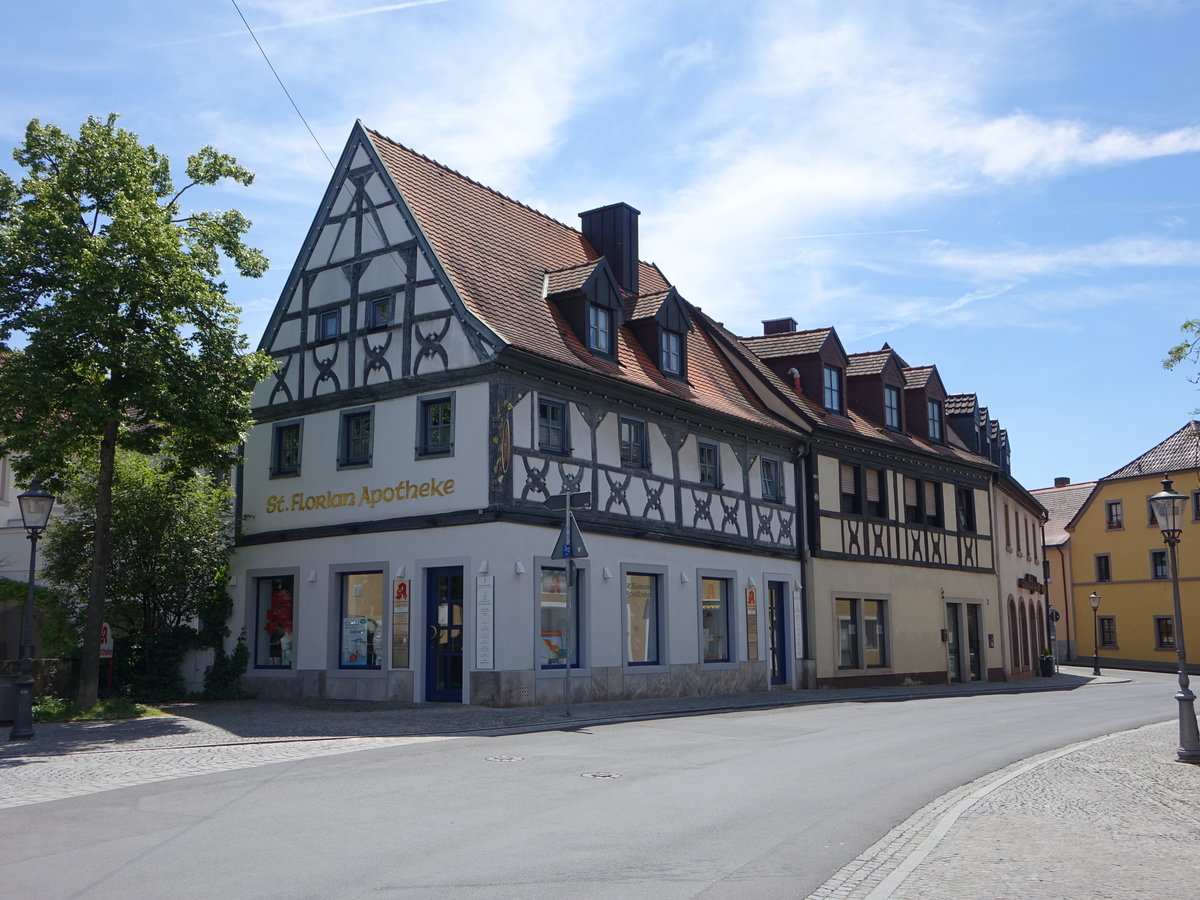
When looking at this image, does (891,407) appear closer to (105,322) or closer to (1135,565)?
(105,322)

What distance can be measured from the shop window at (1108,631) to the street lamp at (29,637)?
5539cm

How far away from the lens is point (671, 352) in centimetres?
2634

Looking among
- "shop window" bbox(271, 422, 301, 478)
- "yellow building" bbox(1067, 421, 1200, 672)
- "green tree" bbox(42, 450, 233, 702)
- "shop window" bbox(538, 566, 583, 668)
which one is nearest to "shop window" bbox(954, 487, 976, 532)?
"shop window" bbox(538, 566, 583, 668)

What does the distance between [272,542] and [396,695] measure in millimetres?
5028

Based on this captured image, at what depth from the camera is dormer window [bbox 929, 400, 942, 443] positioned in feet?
123

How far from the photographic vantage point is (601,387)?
22.5 metres

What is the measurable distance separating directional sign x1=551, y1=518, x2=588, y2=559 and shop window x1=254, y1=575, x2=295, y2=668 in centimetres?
795

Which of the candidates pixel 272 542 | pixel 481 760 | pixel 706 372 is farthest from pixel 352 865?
pixel 706 372

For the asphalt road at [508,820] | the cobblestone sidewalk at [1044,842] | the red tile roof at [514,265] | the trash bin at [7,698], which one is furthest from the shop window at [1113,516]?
the trash bin at [7,698]

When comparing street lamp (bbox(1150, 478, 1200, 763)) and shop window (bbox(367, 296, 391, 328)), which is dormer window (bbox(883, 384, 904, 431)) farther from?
street lamp (bbox(1150, 478, 1200, 763))

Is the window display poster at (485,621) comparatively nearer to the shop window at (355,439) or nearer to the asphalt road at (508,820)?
the shop window at (355,439)

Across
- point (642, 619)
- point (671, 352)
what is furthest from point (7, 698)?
point (671, 352)

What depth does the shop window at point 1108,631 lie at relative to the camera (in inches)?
2359

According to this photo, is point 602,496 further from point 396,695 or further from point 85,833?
point 85,833
